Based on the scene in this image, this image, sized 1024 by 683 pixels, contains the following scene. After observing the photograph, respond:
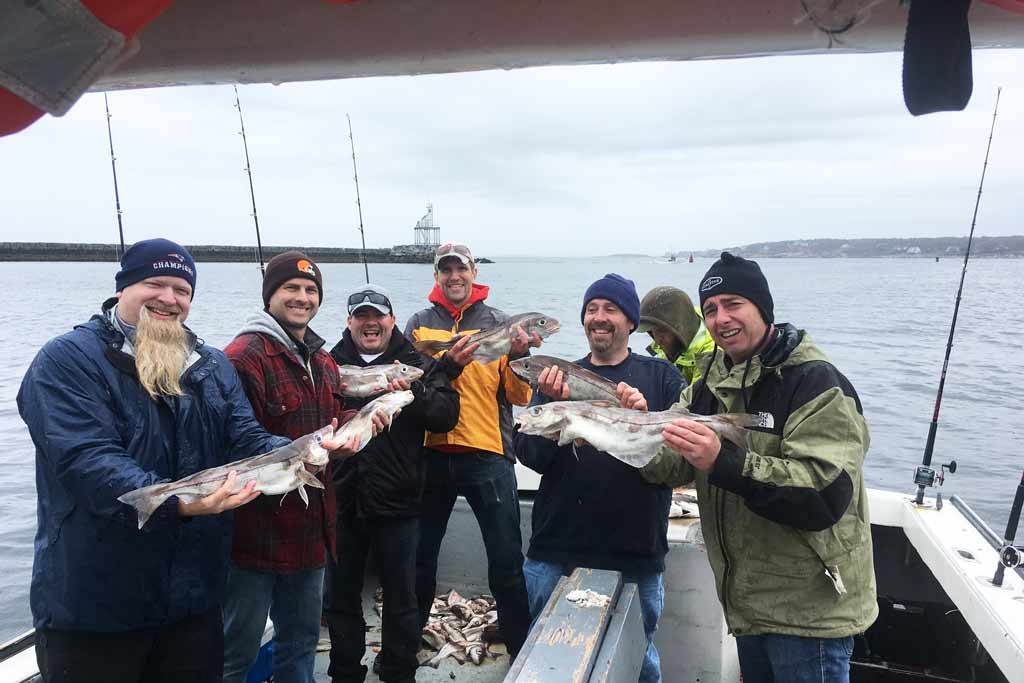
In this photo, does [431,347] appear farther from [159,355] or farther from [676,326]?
[159,355]

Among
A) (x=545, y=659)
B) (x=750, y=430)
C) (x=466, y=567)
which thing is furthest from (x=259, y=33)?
(x=466, y=567)

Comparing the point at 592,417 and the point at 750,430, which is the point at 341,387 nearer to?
the point at 592,417

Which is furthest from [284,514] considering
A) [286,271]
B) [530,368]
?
[530,368]

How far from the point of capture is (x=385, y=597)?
13.1 feet

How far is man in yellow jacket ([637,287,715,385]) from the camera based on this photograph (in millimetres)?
5059

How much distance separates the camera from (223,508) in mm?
2621

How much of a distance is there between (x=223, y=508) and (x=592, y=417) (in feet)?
5.46

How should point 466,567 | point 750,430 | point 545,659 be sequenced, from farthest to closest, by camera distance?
point 466,567, point 750,430, point 545,659

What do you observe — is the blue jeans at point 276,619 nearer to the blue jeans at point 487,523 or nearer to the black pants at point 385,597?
the black pants at point 385,597

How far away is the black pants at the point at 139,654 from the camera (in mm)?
2445

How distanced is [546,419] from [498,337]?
3.55 feet

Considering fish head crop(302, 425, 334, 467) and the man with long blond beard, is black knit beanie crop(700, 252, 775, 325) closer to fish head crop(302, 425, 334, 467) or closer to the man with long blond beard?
fish head crop(302, 425, 334, 467)

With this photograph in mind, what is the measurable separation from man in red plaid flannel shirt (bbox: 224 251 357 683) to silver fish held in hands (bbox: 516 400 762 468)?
96 cm

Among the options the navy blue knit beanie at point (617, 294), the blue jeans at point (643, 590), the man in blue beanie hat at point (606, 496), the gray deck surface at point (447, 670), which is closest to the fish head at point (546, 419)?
the man in blue beanie hat at point (606, 496)
